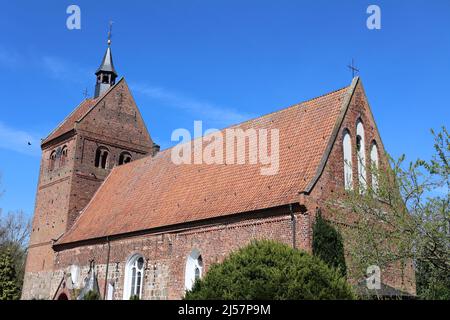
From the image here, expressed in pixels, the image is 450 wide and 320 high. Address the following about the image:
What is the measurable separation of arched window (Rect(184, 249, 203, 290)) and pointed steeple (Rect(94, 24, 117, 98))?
56.3ft

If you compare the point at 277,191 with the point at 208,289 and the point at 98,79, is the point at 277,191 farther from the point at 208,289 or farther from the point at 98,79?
the point at 98,79

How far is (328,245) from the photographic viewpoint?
14.6 m

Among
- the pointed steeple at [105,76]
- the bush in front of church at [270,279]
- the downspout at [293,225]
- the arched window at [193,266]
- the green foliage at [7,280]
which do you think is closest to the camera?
the bush in front of church at [270,279]

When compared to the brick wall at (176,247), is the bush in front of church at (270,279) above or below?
below

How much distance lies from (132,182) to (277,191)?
11.3m

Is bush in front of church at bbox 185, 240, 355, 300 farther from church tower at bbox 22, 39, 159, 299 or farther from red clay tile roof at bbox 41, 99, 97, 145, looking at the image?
red clay tile roof at bbox 41, 99, 97, 145

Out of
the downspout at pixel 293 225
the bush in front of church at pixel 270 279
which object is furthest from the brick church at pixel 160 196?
the bush in front of church at pixel 270 279

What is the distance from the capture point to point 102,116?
30172mm

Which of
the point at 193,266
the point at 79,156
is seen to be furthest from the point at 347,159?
the point at 79,156

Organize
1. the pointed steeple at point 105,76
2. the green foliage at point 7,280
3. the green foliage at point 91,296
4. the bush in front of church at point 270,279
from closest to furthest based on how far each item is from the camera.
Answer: the bush in front of church at point 270,279 < the green foliage at point 91,296 < the green foliage at point 7,280 < the pointed steeple at point 105,76

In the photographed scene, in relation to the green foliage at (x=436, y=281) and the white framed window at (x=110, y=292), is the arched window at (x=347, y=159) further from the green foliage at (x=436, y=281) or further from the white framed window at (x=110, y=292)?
the white framed window at (x=110, y=292)

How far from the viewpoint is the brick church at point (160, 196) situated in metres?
16.7
